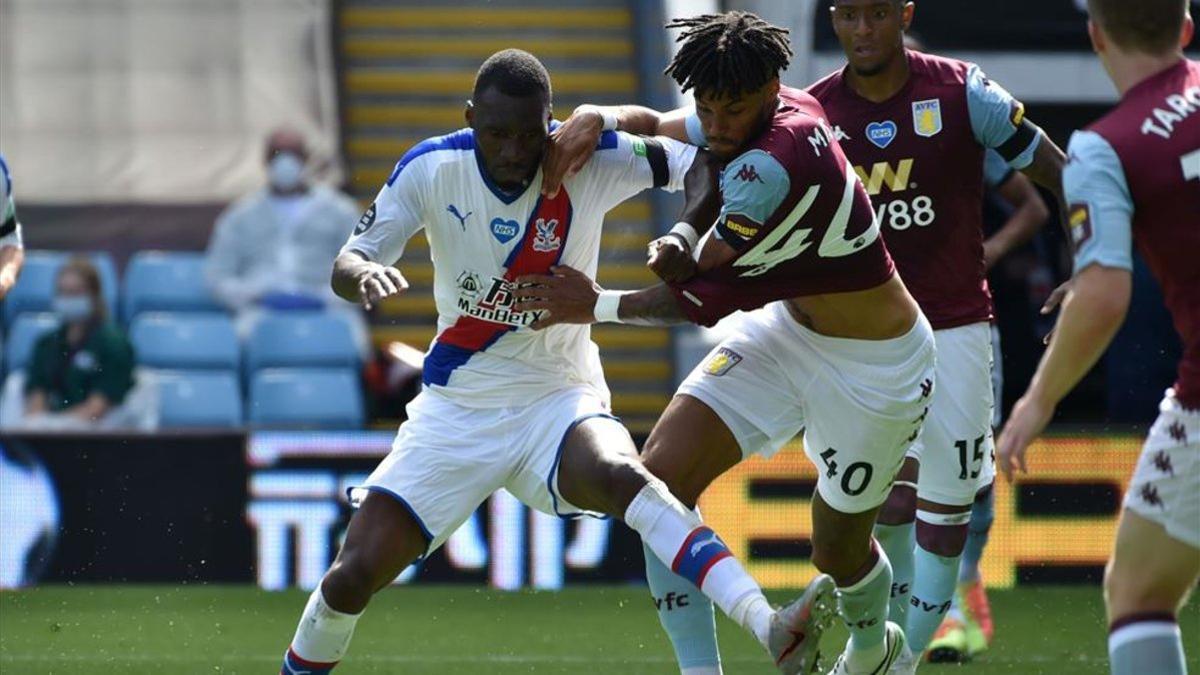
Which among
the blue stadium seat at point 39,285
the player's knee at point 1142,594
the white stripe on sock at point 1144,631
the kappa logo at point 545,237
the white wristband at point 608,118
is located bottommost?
the blue stadium seat at point 39,285

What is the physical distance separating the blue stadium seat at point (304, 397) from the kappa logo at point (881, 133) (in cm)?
648

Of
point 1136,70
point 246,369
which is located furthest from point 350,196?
point 1136,70

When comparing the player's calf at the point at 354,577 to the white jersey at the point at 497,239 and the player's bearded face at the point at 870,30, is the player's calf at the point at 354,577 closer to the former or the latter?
the white jersey at the point at 497,239

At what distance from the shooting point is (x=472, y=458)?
620 cm

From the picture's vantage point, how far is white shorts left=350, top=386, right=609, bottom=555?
6.12 metres

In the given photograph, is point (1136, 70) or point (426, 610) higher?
point (1136, 70)

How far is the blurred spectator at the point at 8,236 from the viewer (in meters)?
7.33

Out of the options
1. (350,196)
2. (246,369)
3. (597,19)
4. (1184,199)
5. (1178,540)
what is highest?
(1184,199)

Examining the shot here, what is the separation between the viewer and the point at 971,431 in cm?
698

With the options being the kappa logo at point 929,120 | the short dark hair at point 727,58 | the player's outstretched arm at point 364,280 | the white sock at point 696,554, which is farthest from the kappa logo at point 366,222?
the kappa logo at point 929,120

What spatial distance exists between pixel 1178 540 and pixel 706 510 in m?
5.99

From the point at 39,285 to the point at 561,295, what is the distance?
8.19 metres

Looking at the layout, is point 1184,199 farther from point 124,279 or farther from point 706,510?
point 124,279

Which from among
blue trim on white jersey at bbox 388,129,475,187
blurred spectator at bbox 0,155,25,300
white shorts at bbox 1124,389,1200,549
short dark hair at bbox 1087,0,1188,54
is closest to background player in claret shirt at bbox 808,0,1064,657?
blue trim on white jersey at bbox 388,129,475,187
